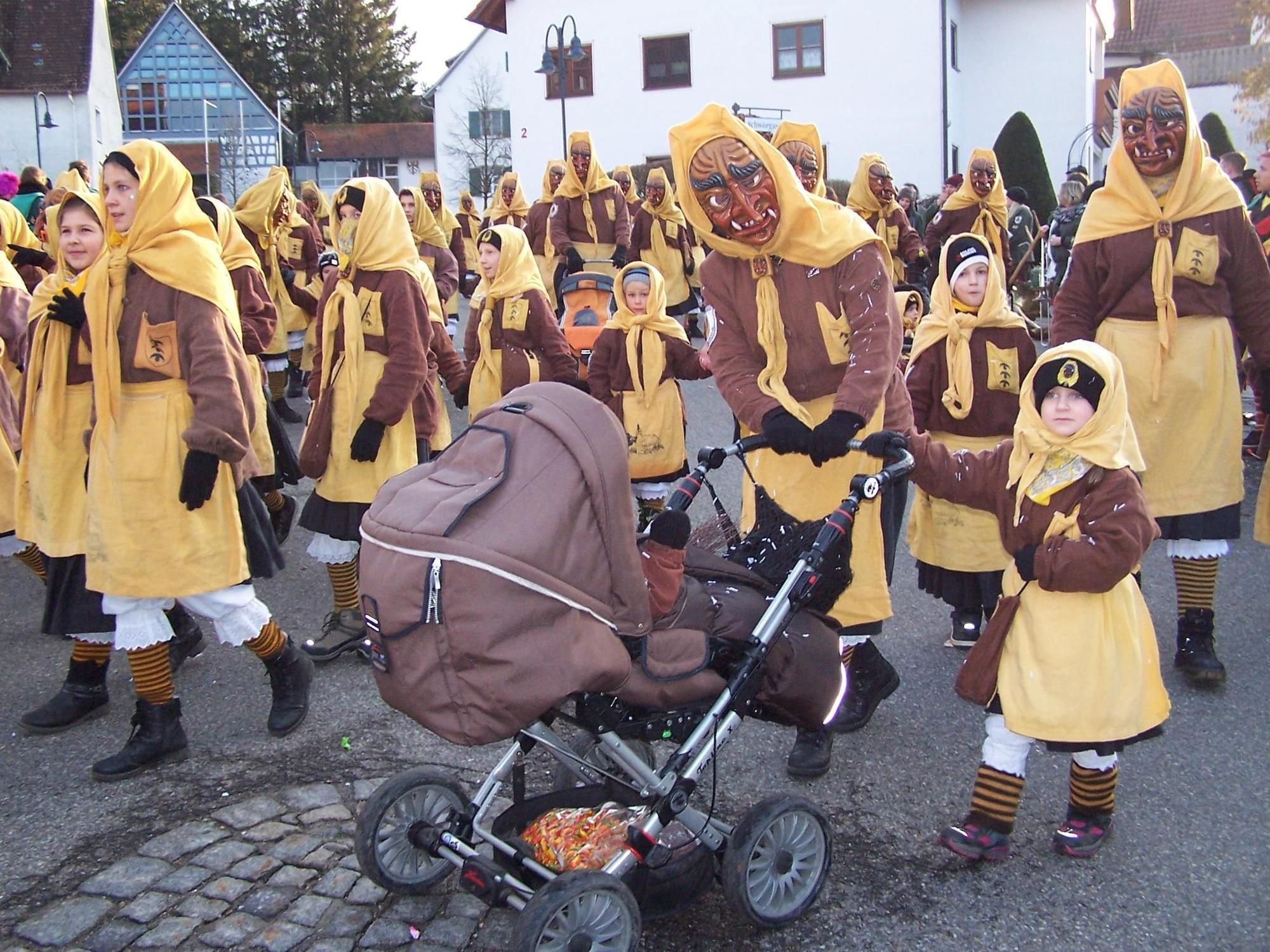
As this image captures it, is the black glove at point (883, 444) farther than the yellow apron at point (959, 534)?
No

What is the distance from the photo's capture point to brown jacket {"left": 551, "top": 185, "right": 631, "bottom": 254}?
501 inches

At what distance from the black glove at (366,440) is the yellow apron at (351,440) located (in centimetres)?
12

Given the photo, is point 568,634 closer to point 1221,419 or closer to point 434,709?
point 434,709

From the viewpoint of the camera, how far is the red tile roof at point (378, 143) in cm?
5562

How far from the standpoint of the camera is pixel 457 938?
317 cm

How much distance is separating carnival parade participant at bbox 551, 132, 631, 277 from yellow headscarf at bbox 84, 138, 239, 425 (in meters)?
8.48

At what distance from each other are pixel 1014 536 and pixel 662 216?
10.2 m

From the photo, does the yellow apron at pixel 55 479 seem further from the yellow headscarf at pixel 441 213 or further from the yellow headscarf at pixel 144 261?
the yellow headscarf at pixel 441 213

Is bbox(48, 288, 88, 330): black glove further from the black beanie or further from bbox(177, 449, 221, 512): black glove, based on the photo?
the black beanie

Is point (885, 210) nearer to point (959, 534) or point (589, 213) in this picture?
point (589, 213)

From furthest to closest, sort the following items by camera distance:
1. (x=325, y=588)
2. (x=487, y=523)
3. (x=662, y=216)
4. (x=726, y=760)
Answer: (x=662, y=216), (x=325, y=588), (x=726, y=760), (x=487, y=523)

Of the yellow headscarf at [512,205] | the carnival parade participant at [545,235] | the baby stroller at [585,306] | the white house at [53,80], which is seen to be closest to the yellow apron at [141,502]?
the baby stroller at [585,306]

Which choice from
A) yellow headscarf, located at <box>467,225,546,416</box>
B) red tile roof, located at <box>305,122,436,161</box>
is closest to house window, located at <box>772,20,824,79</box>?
red tile roof, located at <box>305,122,436,161</box>

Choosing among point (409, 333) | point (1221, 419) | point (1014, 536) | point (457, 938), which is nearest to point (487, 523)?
point (457, 938)
